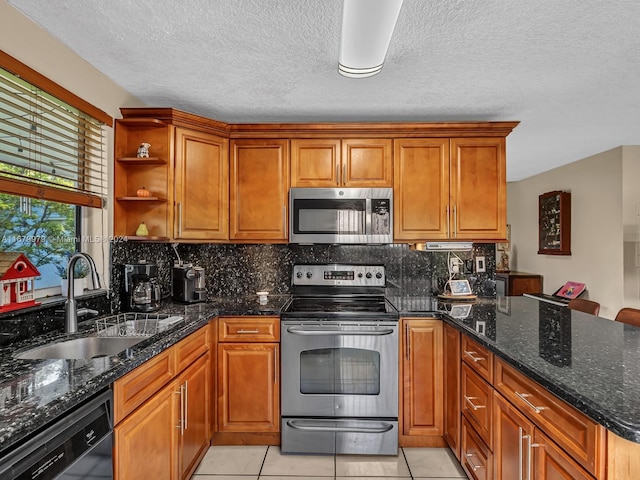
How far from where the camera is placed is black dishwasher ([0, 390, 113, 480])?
0.93 metres

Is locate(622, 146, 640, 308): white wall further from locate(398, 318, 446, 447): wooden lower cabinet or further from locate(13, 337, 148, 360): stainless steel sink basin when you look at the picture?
locate(13, 337, 148, 360): stainless steel sink basin

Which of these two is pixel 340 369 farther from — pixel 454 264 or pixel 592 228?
pixel 592 228

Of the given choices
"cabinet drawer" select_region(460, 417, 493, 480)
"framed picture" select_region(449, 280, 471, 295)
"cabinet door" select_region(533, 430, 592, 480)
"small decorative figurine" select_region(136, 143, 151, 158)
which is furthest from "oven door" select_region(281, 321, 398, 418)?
"small decorative figurine" select_region(136, 143, 151, 158)

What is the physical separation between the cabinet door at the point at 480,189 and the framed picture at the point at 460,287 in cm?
36

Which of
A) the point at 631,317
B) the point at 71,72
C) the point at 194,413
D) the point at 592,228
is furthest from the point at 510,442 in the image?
the point at 592,228

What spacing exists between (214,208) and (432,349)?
1753mm

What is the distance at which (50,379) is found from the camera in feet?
3.84

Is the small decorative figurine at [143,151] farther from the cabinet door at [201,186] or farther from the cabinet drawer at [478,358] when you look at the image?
the cabinet drawer at [478,358]

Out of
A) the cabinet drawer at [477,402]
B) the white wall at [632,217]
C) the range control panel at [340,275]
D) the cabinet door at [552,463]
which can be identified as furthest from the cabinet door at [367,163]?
the white wall at [632,217]

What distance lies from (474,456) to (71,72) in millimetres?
2854

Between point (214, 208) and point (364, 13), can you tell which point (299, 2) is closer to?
point (364, 13)

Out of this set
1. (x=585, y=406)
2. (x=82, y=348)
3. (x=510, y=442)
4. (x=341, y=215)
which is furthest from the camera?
(x=341, y=215)

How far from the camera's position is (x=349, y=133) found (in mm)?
2717

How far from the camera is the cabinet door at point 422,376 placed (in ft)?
7.80
